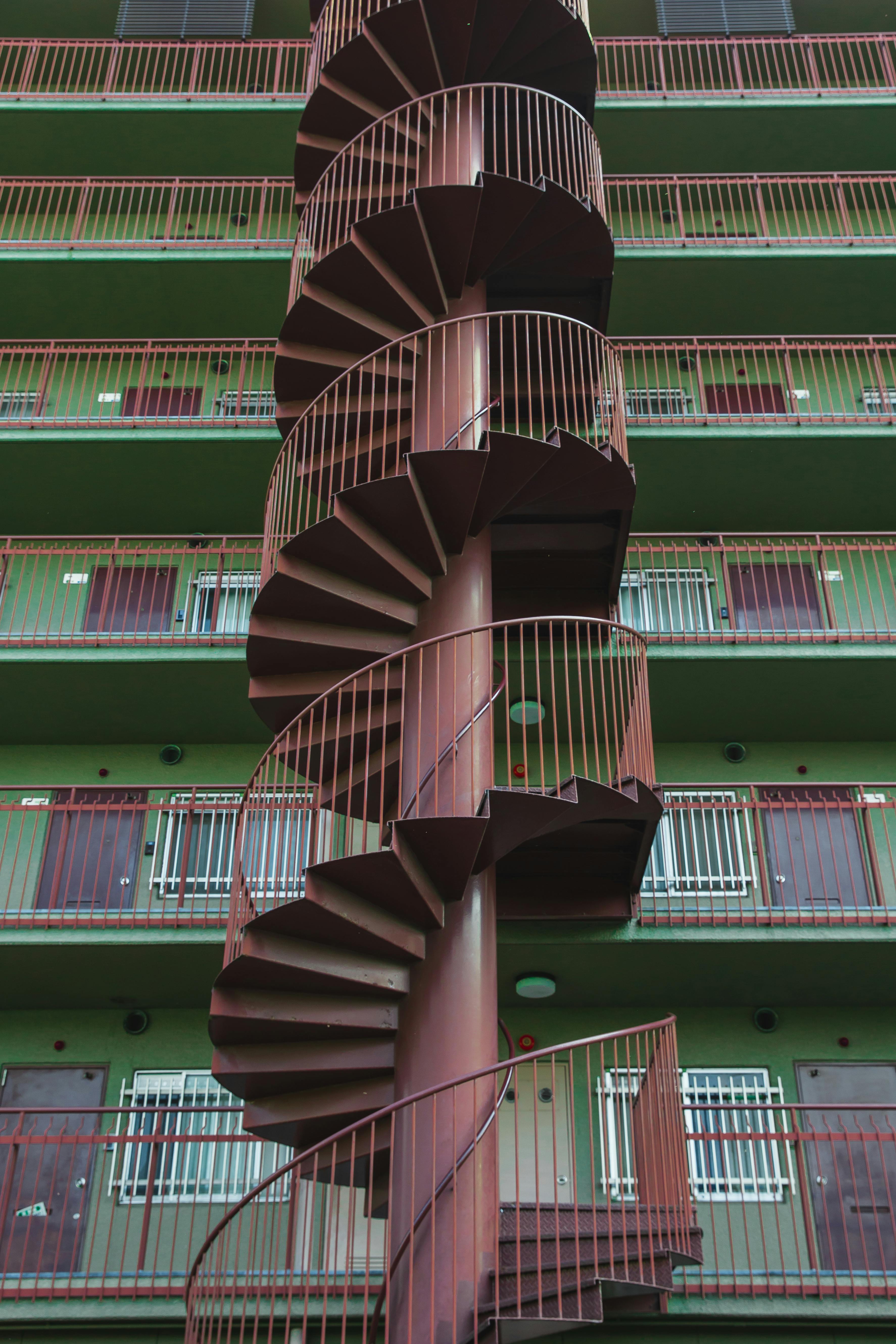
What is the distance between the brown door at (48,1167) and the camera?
28.5ft

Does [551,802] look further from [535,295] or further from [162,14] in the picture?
[162,14]

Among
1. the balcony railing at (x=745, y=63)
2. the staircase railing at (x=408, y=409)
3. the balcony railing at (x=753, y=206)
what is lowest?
the staircase railing at (x=408, y=409)

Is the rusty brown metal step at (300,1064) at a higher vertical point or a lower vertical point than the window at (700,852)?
lower

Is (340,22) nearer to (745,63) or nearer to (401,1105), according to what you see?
(745,63)

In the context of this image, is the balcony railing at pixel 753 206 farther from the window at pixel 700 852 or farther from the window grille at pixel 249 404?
the window at pixel 700 852

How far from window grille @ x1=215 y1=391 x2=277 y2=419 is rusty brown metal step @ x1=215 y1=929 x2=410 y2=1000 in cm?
813

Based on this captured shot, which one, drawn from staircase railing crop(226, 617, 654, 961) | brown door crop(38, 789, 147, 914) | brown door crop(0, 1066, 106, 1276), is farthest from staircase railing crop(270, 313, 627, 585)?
brown door crop(0, 1066, 106, 1276)

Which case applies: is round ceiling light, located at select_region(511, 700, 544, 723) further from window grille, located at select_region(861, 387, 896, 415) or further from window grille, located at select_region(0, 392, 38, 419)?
window grille, located at select_region(0, 392, 38, 419)

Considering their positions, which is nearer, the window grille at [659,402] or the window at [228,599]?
the window at [228,599]

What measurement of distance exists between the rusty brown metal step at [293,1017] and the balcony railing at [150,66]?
13.1m

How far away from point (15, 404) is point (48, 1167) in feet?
29.3

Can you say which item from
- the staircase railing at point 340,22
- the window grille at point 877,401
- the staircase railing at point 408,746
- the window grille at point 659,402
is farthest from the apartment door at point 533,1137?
the staircase railing at point 340,22

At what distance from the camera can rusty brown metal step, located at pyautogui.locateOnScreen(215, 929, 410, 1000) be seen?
654cm

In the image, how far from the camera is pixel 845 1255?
902 centimetres
